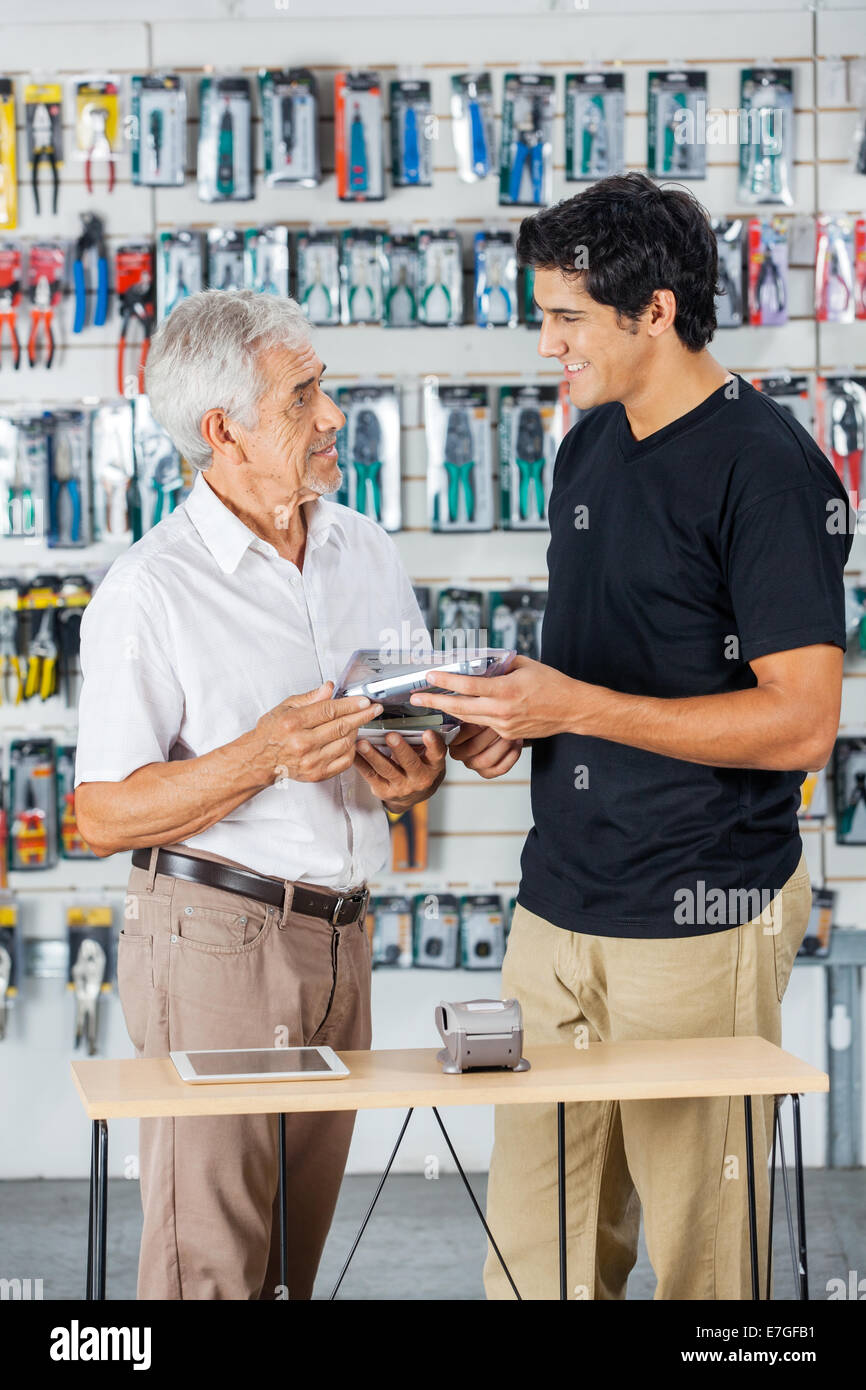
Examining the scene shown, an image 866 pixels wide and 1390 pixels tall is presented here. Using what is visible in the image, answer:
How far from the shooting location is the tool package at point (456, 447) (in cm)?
413

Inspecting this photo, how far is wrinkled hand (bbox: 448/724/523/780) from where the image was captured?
7.68 feet

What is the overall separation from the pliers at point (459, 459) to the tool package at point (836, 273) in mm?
1105

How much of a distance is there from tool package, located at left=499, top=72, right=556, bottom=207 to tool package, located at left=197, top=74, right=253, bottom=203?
0.76m

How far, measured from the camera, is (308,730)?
2.03 m

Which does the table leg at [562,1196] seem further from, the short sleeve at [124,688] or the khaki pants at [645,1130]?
the short sleeve at [124,688]

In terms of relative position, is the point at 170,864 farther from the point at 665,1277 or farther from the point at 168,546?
the point at 665,1277

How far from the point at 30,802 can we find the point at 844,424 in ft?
8.74

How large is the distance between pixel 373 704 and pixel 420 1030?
2.45 meters

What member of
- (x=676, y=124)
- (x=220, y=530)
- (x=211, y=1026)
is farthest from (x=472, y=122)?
(x=211, y=1026)

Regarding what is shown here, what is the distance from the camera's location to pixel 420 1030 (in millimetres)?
4270

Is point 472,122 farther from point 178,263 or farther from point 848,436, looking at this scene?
point 848,436

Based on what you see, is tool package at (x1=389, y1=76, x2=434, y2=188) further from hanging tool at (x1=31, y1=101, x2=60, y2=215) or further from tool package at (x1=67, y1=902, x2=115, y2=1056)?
tool package at (x1=67, y1=902, x2=115, y2=1056)
